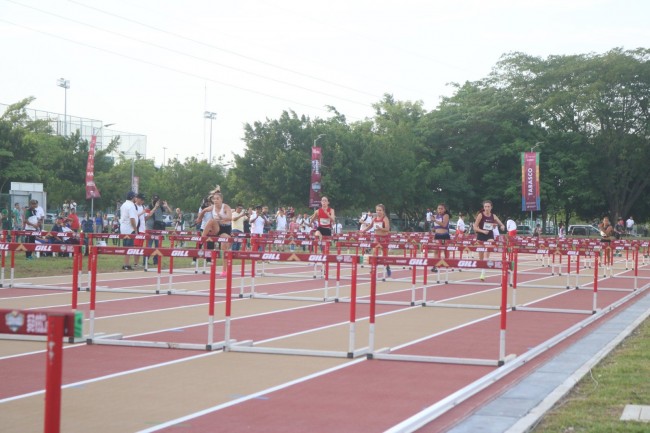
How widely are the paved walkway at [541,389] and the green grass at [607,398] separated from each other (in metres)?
0.10

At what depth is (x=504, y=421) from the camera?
7406mm

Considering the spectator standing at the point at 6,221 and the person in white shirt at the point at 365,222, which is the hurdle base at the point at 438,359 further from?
the spectator standing at the point at 6,221

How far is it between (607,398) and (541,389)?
0.71m

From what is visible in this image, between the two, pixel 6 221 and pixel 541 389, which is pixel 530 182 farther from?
pixel 541 389

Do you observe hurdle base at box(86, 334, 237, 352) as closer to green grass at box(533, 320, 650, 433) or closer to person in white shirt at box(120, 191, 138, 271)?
green grass at box(533, 320, 650, 433)

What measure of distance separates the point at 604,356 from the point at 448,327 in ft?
12.1

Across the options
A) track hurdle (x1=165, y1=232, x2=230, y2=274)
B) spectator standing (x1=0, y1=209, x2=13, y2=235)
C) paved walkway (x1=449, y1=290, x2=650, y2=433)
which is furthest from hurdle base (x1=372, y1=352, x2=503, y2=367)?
spectator standing (x1=0, y1=209, x2=13, y2=235)

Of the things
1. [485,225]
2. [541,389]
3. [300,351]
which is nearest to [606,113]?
[485,225]

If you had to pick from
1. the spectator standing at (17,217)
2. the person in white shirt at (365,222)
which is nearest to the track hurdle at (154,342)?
the person in white shirt at (365,222)

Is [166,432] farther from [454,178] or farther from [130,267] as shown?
[454,178]

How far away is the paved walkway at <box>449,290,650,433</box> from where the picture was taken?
729 cm

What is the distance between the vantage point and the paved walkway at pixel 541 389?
729cm

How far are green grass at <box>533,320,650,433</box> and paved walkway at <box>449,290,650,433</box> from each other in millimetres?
96

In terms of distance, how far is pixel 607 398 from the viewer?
8.27 m
